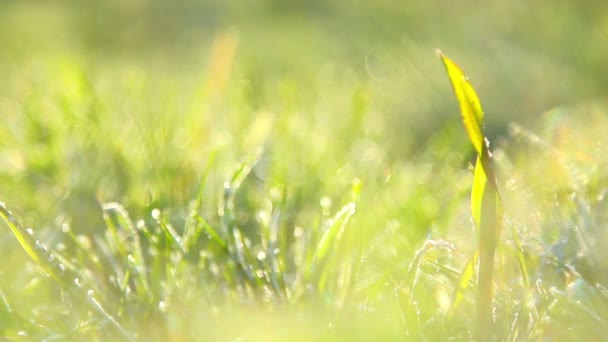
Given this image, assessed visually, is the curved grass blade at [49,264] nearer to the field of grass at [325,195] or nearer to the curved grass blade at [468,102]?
the field of grass at [325,195]

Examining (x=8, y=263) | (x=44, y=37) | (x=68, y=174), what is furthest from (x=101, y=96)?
(x=44, y=37)

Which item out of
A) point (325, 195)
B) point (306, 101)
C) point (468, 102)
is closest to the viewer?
point (468, 102)

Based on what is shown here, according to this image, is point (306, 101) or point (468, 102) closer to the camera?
point (468, 102)

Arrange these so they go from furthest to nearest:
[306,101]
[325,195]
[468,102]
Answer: [306,101] → [325,195] → [468,102]

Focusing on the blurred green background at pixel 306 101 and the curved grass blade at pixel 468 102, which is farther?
the blurred green background at pixel 306 101

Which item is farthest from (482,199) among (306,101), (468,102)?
(306,101)

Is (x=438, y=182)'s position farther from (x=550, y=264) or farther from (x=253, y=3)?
(x=253, y=3)

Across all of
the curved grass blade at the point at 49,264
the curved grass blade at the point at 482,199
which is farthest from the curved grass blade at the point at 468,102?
the curved grass blade at the point at 49,264

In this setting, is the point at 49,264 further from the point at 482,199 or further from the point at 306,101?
the point at 306,101
